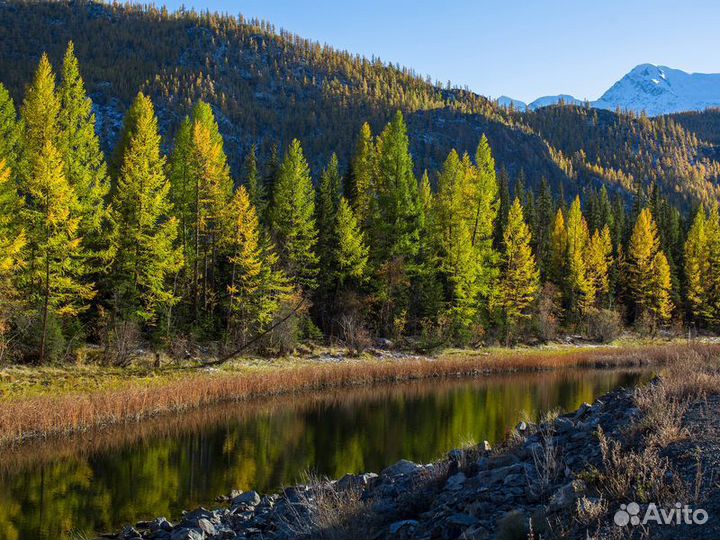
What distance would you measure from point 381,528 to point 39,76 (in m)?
33.6

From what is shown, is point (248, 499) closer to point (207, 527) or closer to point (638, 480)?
point (207, 527)

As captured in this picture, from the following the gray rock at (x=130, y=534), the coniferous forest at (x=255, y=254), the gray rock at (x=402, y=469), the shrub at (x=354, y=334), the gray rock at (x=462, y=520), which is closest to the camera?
the gray rock at (x=462, y=520)

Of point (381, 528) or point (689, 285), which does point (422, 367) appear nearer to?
point (381, 528)

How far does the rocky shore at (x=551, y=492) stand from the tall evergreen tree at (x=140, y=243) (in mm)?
20704

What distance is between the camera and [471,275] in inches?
1821

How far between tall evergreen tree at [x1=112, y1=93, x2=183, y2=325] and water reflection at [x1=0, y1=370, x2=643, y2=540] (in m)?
9.24

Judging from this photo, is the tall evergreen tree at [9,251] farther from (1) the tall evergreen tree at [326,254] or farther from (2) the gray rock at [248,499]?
(1) the tall evergreen tree at [326,254]

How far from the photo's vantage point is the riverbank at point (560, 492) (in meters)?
6.54

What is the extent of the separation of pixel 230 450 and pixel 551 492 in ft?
47.8

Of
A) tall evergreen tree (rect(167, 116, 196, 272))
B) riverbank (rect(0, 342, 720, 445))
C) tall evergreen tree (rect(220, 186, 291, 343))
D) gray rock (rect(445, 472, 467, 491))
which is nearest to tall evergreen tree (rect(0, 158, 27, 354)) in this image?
riverbank (rect(0, 342, 720, 445))

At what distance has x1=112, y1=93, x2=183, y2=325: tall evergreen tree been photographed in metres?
31.0

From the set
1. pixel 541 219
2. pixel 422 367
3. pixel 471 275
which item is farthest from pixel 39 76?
pixel 541 219

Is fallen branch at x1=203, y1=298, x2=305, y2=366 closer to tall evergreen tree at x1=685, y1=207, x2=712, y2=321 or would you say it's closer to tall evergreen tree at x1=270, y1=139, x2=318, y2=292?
tall evergreen tree at x1=270, y1=139, x2=318, y2=292

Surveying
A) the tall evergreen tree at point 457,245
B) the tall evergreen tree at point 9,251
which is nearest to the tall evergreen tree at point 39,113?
the tall evergreen tree at point 9,251
